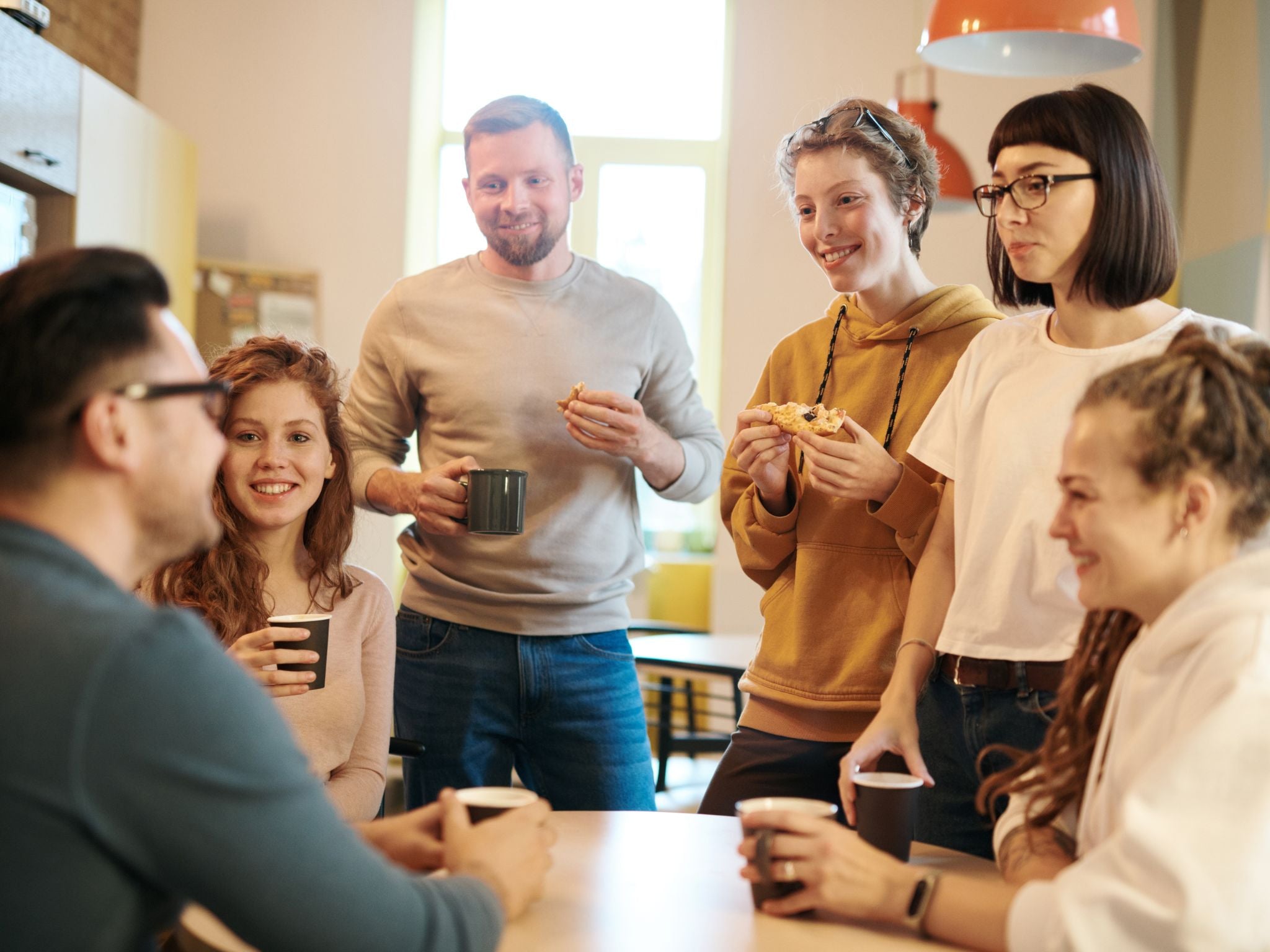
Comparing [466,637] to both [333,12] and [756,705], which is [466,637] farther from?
[333,12]

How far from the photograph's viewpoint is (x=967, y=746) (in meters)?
1.65

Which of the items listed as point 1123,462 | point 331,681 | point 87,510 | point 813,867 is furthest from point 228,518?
point 1123,462

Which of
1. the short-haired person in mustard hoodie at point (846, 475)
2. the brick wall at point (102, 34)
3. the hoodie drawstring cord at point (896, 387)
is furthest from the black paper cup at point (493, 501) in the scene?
the brick wall at point (102, 34)

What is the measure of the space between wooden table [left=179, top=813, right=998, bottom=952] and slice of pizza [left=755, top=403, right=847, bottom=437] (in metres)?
0.63

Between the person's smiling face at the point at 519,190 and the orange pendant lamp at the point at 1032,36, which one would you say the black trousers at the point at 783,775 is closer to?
the person's smiling face at the point at 519,190

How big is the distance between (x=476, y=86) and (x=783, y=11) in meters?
1.55

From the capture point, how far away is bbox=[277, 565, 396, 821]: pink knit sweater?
1.88 meters

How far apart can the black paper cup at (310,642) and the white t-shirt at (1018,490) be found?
85cm

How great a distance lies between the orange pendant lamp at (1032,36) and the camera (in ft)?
8.38

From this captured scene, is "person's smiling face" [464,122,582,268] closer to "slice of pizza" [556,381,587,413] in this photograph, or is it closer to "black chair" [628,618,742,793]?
"slice of pizza" [556,381,587,413]

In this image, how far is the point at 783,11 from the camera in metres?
5.68

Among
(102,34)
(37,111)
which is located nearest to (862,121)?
(37,111)

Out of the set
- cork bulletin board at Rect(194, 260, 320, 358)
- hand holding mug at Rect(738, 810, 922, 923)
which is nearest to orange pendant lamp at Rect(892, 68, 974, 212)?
cork bulletin board at Rect(194, 260, 320, 358)

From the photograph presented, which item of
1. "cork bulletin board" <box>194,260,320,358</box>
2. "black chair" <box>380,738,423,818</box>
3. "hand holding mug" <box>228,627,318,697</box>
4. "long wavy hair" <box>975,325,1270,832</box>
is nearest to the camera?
"long wavy hair" <box>975,325,1270,832</box>
